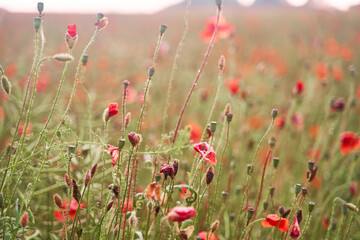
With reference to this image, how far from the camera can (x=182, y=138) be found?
3.34ft

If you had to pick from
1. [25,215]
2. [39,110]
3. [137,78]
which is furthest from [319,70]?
[25,215]

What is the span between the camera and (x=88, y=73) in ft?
14.2

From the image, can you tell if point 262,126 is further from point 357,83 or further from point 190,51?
point 190,51

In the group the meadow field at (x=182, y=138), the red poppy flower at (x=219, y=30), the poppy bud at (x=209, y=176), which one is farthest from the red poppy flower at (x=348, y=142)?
the poppy bud at (x=209, y=176)

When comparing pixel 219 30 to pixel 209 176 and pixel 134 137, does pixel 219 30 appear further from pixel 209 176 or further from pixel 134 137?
pixel 134 137

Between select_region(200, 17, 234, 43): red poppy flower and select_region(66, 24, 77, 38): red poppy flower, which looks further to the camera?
select_region(200, 17, 234, 43): red poppy flower

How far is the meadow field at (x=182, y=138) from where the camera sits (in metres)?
0.92

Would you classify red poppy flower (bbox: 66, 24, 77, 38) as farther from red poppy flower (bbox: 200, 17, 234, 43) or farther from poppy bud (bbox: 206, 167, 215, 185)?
red poppy flower (bbox: 200, 17, 234, 43)

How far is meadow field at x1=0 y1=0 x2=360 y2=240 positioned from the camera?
3.02ft

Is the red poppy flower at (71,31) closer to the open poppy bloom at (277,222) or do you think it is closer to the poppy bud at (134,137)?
the poppy bud at (134,137)

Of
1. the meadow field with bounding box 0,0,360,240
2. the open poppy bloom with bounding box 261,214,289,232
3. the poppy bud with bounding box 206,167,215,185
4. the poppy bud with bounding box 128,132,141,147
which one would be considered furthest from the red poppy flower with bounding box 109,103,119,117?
the open poppy bloom with bounding box 261,214,289,232

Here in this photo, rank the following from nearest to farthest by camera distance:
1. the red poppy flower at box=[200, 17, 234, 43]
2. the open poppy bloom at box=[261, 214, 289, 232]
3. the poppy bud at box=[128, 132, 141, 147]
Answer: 1. the poppy bud at box=[128, 132, 141, 147]
2. the open poppy bloom at box=[261, 214, 289, 232]
3. the red poppy flower at box=[200, 17, 234, 43]

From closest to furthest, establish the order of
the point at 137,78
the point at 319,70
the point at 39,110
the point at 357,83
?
the point at 39,110, the point at 319,70, the point at 137,78, the point at 357,83

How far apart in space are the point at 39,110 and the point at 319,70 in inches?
89.0
